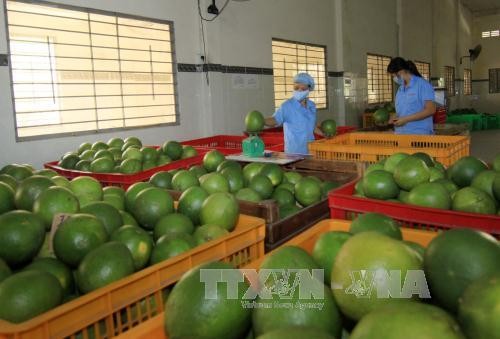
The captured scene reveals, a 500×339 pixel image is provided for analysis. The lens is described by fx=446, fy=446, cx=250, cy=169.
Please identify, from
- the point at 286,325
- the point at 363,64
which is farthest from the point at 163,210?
the point at 363,64

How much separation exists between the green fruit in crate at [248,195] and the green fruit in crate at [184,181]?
222 mm

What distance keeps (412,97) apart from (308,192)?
85.4 inches

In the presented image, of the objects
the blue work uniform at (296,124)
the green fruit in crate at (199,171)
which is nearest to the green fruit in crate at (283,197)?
the green fruit in crate at (199,171)

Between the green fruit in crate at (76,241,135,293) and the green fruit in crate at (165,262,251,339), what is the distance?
312 millimetres

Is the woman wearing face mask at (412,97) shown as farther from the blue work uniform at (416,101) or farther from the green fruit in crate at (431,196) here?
the green fruit in crate at (431,196)

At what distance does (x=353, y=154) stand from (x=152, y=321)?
2.07 meters

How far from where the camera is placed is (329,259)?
1025 millimetres

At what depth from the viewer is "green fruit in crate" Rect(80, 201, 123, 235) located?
4.56 feet

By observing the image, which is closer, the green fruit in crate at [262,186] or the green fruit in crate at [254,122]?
the green fruit in crate at [262,186]

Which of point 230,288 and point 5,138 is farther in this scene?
point 5,138

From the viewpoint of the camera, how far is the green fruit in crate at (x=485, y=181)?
1.57 meters

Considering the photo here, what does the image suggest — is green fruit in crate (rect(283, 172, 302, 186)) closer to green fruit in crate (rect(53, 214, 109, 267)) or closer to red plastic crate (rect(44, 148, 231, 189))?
red plastic crate (rect(44, 148, 231, 189))

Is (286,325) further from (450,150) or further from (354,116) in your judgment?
(354,116)

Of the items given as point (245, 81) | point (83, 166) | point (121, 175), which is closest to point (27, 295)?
point (121, 175)
